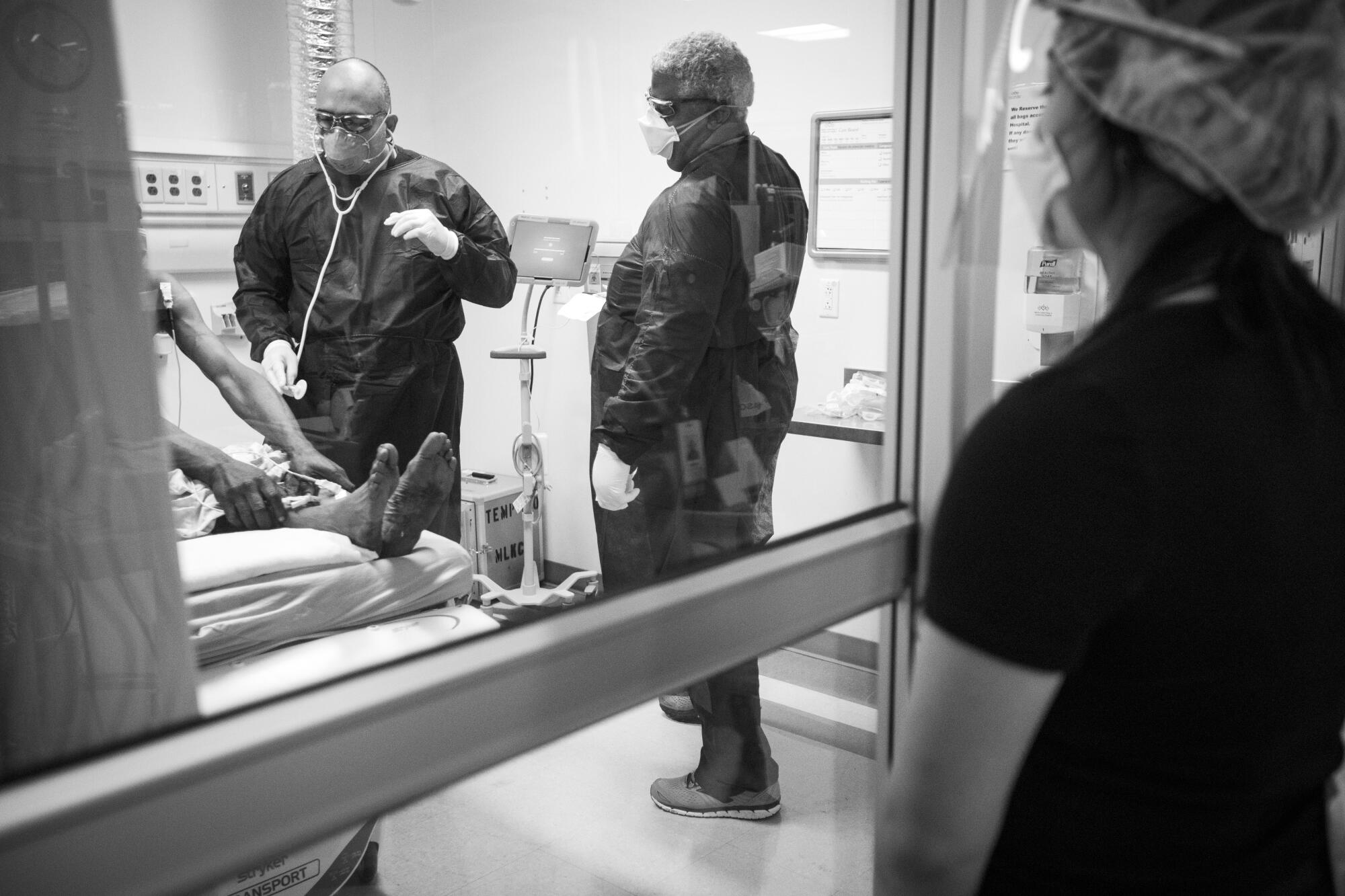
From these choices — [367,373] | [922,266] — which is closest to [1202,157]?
[922,266]

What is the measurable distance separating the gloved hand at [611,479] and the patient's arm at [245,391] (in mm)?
603

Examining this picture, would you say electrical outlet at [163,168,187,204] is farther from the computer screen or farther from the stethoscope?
the computer screen

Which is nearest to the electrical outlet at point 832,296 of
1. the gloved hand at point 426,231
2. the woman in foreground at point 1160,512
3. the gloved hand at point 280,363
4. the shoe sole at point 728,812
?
the gloved hand at point 426,231

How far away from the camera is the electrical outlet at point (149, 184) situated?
0.90m

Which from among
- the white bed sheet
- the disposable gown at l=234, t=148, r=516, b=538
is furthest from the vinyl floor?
the disposable gown at l=234, t=148, r=516, b=538

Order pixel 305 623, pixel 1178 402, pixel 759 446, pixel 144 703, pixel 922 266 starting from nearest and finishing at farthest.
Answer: pixel 1178 402
pixel 144 703
pixel 922 266
pixel 305 623
pixel 759 446

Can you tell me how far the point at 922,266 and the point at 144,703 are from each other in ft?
2.96

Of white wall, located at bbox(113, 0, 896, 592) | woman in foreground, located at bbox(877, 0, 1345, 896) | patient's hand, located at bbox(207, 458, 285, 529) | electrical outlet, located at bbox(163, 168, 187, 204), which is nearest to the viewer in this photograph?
woman in foreground, located at bbox(877, 0, 1345, 896)

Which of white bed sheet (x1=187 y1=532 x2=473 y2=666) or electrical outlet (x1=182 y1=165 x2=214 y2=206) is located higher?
electrical outlet (x1=182 y1=165 x2=214 y2=206)

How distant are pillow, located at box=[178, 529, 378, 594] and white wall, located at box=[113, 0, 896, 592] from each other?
18 centimetres

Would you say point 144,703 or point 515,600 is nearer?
point 144,703

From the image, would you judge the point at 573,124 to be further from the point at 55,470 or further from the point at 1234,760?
the point at 1234,760

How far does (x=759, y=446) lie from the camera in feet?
6.79

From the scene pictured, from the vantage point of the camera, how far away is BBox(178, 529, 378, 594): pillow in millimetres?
1361
